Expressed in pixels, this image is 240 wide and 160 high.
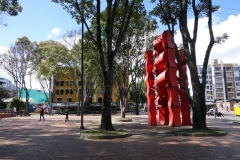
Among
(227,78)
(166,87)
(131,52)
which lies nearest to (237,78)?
(227,78)

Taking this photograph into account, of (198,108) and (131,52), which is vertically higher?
(131,52)

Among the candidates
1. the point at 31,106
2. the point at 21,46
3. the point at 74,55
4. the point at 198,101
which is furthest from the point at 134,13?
the point at 31,106

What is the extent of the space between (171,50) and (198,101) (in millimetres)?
5167

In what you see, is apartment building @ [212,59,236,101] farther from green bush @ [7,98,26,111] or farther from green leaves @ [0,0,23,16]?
green leaves @ [0,0,23,16]

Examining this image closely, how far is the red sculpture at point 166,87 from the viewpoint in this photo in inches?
Result: 690

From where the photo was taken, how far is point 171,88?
56.9ft

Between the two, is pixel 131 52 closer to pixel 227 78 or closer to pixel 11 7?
pixel 11 7

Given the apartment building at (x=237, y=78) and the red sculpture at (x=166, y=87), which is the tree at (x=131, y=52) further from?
the apartment building at (x=237, y=78)

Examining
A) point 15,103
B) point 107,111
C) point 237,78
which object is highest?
point 237,78

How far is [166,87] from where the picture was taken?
60.4 ft

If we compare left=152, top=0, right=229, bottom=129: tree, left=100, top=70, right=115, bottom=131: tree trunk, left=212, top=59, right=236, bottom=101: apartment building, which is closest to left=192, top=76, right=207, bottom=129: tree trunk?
left=152, top=0, right=229, bottom=129: tree

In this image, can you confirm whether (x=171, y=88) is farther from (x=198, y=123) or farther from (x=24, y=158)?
(x=24, y=158)

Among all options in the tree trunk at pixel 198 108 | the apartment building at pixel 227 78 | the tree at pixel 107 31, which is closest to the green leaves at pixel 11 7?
the tree at pixel 107 31

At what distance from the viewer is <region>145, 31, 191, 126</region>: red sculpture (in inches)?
690
